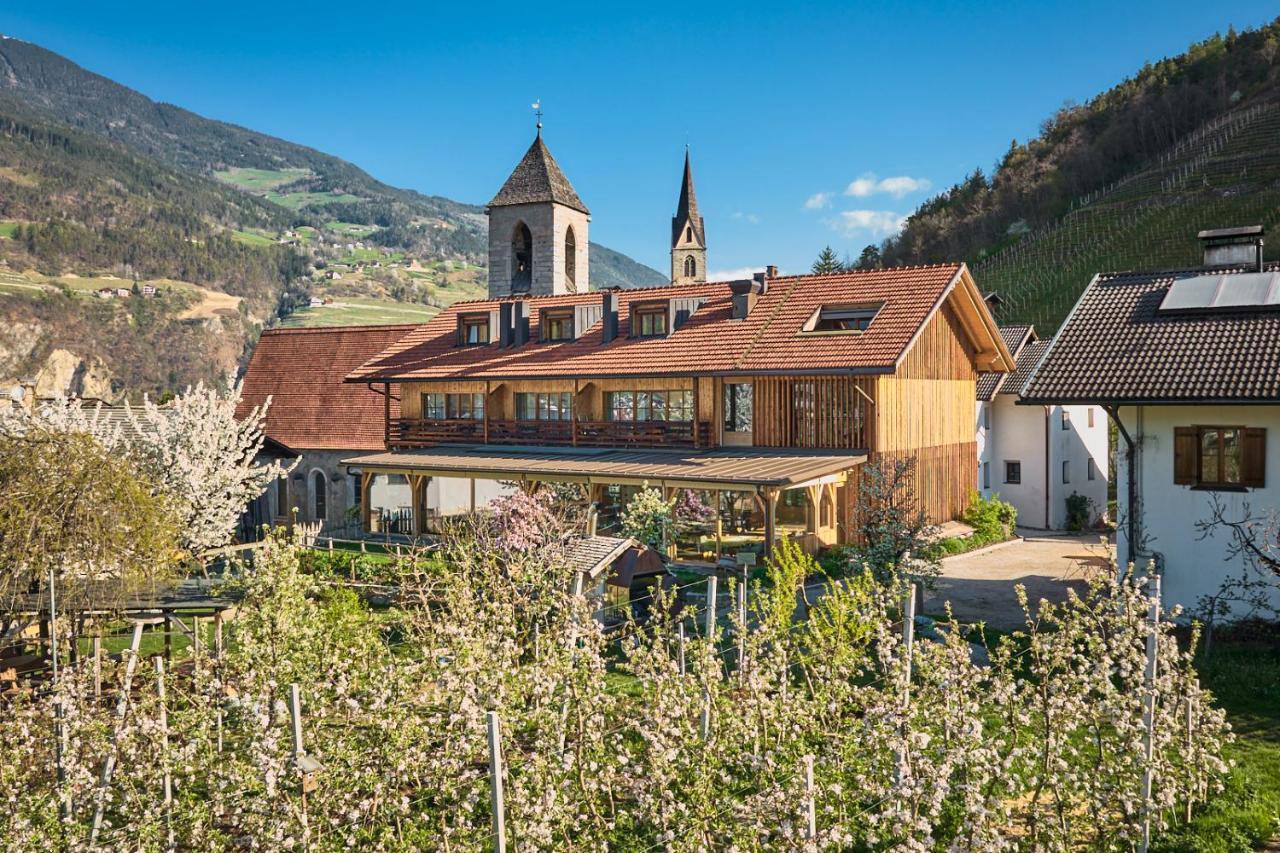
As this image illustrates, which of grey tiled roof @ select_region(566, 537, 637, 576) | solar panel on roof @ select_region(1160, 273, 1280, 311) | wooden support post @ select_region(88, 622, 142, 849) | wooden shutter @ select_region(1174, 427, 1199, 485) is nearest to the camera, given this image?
wooden support post @ select_region(88, 622, 142, 849)

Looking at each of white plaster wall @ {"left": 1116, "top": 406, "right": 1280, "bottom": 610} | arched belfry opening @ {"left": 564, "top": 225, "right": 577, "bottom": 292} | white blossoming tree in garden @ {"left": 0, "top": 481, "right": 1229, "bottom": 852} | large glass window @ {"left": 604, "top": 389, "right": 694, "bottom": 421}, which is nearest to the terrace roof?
large glass window @ {"left": 604, "top": 389, "right": 694, "bottom": 421}

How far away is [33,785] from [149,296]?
12419 cm

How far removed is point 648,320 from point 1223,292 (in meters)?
15.7

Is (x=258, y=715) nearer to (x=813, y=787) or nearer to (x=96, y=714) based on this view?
(x=96, y=714)

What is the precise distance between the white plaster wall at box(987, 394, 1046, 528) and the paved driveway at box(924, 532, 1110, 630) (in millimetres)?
3458

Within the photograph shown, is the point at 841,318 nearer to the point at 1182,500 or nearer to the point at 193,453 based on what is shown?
the point at 1182,500

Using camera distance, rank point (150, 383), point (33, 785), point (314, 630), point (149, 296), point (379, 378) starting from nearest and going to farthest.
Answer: point (33, 785), point (314, 630), point (379, 378), point (150, 383), point (149, 296)

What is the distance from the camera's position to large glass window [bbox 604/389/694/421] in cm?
2698

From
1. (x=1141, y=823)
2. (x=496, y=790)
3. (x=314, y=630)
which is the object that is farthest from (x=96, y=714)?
(x=1141, y=823)

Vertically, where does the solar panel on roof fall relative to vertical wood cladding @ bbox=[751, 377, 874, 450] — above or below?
above

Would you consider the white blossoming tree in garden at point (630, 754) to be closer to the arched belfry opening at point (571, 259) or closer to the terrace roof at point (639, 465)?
the terrace roof at point (639, 465)

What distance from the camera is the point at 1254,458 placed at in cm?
1502

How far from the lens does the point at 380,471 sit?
A: 28359 millimetres

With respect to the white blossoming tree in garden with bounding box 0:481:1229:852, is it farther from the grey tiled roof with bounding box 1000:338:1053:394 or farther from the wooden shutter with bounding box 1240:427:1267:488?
the grey tiled roof with bounding box 1000:338:1053:394
